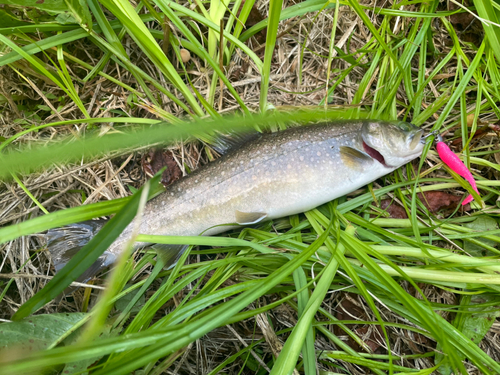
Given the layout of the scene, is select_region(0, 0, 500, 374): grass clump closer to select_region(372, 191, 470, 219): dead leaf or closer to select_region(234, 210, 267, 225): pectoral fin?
select_region(372, 191, 470, 219): dead leaf

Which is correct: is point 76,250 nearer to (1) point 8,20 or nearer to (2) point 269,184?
(2) point 269,184

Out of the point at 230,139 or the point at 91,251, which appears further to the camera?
the point at 230,139

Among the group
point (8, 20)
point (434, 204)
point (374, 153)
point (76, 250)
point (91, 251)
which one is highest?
point (8, 20)

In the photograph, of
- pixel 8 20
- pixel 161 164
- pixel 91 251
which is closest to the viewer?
pixel 91 251

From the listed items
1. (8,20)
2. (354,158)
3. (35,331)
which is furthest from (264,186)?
(8,20)

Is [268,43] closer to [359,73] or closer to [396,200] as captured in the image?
[359,73]

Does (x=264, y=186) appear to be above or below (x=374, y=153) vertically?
above

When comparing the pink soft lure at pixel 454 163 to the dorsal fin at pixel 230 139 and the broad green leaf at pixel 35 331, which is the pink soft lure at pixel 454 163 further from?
the broad green leaf at pixel 35 331

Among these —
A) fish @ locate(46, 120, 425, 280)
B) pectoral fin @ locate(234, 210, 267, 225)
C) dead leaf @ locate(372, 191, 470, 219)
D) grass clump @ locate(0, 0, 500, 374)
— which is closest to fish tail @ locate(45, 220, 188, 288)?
fish @ locate(46, 120, 425, 280)
